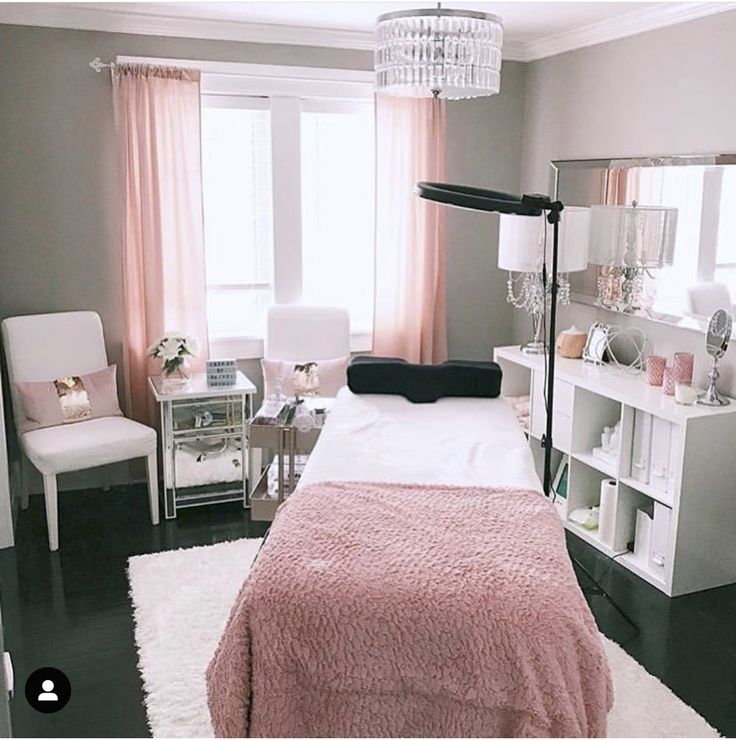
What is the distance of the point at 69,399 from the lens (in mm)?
3850

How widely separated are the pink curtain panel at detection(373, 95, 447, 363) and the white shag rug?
1623 mm

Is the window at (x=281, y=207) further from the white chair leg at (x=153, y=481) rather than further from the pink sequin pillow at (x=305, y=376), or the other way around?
the white chair leg at (x=153, y=481)

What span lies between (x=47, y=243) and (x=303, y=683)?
289 centimetres

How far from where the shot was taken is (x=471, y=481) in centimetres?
240

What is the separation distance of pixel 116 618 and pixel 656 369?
93.7 inches

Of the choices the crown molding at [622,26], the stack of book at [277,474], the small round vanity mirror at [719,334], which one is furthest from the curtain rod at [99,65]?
the small round vanity mirror at [719,334]

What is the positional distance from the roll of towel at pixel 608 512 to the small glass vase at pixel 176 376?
203 centimetres

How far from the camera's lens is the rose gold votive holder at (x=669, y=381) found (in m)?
3.38

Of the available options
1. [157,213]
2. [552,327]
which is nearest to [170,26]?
[157,213]

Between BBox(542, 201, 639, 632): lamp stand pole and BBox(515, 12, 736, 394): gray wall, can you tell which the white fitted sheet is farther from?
BBox(515, 12, 736, 394): gray wall

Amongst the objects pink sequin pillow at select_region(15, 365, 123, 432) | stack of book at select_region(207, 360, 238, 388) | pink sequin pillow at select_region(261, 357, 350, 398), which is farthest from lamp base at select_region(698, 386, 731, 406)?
pink sequin pillow at select_region(15, 365, 123, 432)

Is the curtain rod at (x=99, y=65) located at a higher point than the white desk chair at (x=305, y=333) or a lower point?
higher

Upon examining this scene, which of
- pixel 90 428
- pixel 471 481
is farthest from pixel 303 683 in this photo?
Result: pixel 90 428

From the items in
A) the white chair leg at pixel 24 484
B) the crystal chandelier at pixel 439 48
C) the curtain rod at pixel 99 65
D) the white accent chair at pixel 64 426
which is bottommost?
the white chair leg at pixel 24 484
